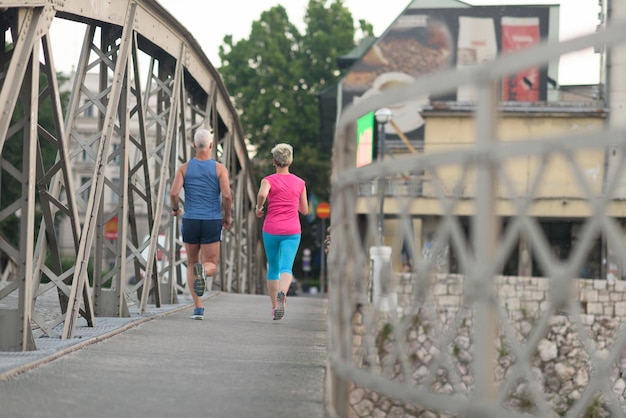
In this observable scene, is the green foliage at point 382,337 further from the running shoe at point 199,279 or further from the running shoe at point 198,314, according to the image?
the running shoe at point 198,314

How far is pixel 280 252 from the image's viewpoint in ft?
35.8

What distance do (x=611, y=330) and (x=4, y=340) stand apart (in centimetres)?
2238

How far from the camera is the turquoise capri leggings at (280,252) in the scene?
10820mm

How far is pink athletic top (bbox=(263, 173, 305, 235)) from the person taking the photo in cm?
1070

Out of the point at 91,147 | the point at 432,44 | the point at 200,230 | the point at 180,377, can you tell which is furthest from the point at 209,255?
the point at 432,44

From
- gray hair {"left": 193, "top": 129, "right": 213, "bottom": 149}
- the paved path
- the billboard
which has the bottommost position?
the paved path

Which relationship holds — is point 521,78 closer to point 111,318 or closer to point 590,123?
point 590,123

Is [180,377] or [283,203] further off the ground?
[283,203]

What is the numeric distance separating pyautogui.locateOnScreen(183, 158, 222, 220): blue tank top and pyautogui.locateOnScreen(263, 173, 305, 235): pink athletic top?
→ 0.48 m

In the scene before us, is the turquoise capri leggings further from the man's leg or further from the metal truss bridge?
the metal truss bridge

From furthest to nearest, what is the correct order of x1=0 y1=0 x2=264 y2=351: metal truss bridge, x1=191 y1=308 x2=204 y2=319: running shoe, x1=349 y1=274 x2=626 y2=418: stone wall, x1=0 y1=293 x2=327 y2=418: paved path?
x1=349 y1=274 x2=626 y2=418: stone wall → x1=191 y1=308 x2=204 y2=319: running shoe → x1=0 y1=0 x2=264 y2=351: metal truss bridge → x1=0 y1=293 x2=327 y2=418: paved path

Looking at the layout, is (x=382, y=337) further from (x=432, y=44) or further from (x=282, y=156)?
(x=432, y=44)

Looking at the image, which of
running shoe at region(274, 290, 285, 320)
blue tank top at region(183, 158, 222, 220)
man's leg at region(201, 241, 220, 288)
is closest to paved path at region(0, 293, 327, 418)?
man's leg at region(201, 241, 220, 288)

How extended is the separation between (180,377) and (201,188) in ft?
13.2
